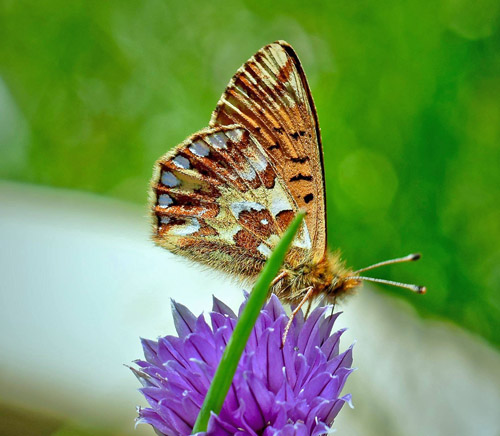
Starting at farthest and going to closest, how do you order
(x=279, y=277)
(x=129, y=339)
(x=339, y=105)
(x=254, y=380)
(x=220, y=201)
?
(x=339, y=105), (x=129, y=339), (x=220, y=201), (x=279, y=277), (x=254, y=380)

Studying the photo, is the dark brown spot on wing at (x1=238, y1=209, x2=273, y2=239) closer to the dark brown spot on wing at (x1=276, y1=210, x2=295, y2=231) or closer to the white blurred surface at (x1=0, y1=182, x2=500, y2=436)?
the dark brown spot on wing at (x1=276, y1=210, x2=295, y2=231)

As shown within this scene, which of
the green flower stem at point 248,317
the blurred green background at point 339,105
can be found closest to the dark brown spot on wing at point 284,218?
the green flower stem at point 248,317

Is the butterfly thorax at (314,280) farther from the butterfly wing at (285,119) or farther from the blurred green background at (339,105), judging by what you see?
the blurred green background at (339,105)

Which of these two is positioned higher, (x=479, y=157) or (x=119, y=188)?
(x=479, y=157)

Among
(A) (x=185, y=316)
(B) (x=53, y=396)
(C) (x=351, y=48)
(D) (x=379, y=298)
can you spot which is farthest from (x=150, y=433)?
(C) (x=351, y=48)

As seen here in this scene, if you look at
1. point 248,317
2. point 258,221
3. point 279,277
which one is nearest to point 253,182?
point 258,221

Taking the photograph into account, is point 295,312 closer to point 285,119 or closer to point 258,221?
point 258,221

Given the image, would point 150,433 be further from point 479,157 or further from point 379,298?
→ point 479,157
